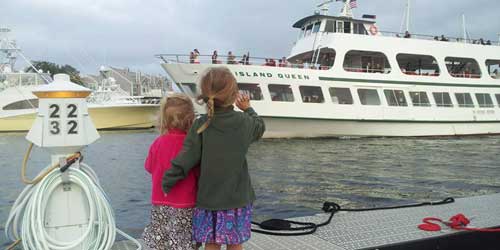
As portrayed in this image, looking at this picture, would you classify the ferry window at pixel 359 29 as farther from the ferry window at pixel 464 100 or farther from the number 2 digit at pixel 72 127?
the number 2 digit at pixel 72 127

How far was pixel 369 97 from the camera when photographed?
66.1 ft

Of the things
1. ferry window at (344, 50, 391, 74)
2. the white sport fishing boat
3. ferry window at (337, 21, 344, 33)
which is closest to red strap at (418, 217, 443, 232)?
ferry window at (344, 50, 391, 74)

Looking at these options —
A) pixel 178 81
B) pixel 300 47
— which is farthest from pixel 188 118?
pixel 300 47

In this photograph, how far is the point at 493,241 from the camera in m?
3.46

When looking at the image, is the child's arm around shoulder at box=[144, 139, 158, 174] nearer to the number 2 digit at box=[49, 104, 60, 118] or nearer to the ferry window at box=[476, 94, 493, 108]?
the number 2 digit at box=[49, 104, 60, 118]

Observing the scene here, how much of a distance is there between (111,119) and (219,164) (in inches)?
1439

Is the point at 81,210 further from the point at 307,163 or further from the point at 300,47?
the point at 300,47

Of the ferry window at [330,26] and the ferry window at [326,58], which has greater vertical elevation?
the ferry window at [330,26]

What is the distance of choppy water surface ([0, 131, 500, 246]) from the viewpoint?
8188 mm

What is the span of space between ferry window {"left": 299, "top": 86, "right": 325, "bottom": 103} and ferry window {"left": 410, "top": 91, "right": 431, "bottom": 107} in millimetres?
4866

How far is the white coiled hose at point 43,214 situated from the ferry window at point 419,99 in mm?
19966

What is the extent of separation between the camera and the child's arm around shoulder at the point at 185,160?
230 cm

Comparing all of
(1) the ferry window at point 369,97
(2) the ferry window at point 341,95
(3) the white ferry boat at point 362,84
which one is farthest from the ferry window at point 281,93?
(1) the ferry window at point 369,97

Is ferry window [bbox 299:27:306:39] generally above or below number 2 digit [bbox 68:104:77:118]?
above
